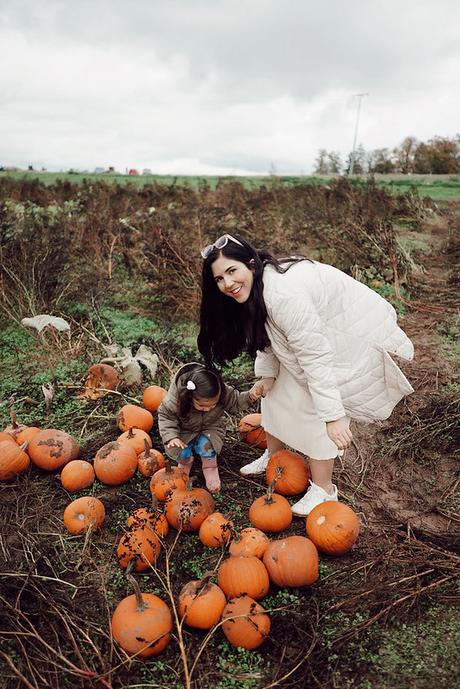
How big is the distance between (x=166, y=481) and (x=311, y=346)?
124 centimetres

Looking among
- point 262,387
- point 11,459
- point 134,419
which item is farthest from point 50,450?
point 262,387

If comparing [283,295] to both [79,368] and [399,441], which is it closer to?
[399,441]

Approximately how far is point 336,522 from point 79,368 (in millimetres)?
3052

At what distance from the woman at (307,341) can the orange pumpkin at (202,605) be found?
2.87ft

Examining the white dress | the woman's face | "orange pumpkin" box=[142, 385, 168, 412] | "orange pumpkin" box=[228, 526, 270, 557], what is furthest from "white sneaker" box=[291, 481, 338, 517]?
"orange pumpkin" box=[142, 385, 168, 412]

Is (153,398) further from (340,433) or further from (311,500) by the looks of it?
(340,433)

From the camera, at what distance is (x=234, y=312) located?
2.83m

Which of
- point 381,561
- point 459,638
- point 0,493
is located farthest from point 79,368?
point 459,638

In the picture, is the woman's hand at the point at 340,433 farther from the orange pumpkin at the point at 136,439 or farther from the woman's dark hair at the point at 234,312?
the orange pumpkin at the point at 136,439

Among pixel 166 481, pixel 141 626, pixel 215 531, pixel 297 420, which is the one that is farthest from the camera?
pixel 166 481

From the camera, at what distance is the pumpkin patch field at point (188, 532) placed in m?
2.11

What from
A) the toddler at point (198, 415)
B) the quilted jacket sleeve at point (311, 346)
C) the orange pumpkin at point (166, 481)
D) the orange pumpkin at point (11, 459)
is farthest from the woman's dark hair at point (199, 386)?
the orange pumpkin at point (11, 459)

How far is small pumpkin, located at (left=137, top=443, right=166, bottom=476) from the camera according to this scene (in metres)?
3.32

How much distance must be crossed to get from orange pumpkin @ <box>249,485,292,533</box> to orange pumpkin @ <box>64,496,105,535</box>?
0.86 meters
